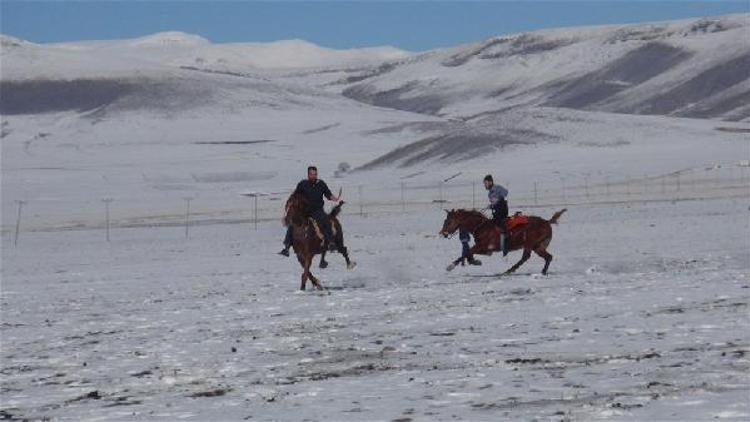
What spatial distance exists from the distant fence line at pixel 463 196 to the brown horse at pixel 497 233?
21.9 metres

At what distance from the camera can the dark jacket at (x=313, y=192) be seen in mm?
20737

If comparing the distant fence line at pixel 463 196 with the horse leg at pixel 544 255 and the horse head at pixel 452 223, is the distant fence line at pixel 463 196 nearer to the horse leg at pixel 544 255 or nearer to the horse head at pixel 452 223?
the horse head at pixel 452 223

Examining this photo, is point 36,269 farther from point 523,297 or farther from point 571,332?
point 571,332

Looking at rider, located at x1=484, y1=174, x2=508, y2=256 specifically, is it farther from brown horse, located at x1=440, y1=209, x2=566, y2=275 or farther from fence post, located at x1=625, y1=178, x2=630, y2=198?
fence post, located at x1=625, y1=178, x2=630, y2=198

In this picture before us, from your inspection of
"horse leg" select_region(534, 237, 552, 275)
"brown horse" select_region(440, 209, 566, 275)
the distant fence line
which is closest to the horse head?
"brown horse" select_region(440, 209, 566, 275)

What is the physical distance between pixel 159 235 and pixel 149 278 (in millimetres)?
19211

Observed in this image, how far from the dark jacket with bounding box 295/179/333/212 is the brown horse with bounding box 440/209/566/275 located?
2.58 meters

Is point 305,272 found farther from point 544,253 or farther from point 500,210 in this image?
point 544,253

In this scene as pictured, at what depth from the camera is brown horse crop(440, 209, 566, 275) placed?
22406 millimetres

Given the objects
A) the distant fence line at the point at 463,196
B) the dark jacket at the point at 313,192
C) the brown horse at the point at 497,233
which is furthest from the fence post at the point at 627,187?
the dark jacket at the point at 313,192

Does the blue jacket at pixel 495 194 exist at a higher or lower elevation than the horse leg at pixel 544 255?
higher

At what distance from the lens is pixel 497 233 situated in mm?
22578

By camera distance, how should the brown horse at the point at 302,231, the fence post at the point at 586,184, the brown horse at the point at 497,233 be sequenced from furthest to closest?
the fence post at the point at 586,184, the brown horse at the point at 497,233, the brown horse at the point at 302,231

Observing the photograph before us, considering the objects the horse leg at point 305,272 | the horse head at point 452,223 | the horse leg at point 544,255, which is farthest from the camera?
the horse head at point 452,223
